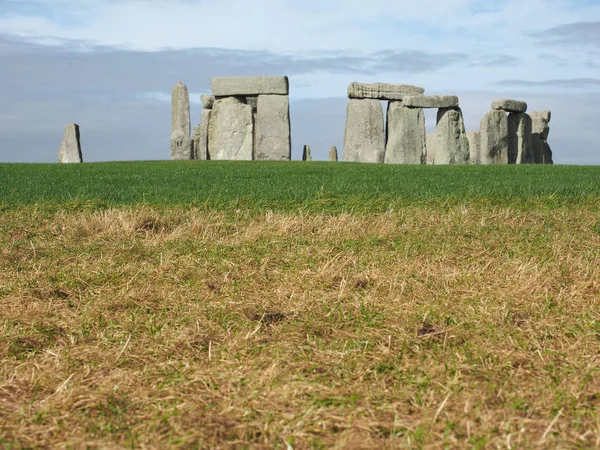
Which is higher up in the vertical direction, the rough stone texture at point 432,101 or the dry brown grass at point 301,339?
the rough stone texture at point 432,101

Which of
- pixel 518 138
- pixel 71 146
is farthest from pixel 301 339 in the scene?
pixel 71 146

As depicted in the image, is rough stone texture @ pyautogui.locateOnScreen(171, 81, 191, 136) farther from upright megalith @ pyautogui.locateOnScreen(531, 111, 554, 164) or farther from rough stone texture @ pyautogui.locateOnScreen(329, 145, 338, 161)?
upright megalith @ pyautogui.locateOnScreen(531, 111, 554, 164)

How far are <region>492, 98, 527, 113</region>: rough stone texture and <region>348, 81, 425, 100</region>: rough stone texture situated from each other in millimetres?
3067

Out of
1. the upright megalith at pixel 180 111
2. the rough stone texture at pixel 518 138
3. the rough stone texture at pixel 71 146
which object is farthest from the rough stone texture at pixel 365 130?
the rough stone texture at pixel 71 146

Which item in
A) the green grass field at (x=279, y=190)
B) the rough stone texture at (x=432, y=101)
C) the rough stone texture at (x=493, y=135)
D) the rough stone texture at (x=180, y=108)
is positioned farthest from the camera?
the rough stone texture at (x=180, y=108)

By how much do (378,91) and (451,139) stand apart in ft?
9.39

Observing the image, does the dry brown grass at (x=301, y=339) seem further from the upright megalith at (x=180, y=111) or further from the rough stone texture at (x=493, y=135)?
the upright megalith at (x=180, y=111)

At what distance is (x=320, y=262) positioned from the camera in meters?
6.24

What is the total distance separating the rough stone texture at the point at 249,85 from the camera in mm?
23344

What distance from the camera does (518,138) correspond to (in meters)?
26.0

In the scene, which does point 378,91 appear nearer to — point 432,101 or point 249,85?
point 432,101

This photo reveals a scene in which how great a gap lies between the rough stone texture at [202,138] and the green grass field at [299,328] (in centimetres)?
1794

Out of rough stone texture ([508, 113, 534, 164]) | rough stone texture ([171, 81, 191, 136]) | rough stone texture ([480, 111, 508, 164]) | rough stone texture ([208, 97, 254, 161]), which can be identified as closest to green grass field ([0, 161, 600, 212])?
rough stone texture ([208, 97, 254, 161])

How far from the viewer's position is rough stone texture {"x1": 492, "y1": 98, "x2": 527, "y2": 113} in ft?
82.0
